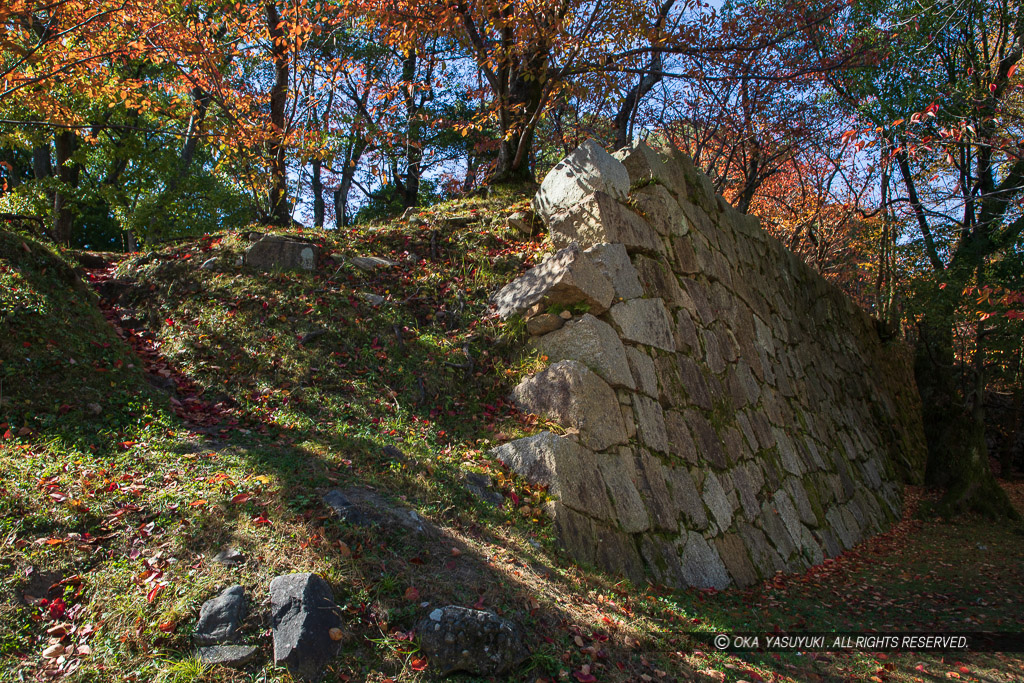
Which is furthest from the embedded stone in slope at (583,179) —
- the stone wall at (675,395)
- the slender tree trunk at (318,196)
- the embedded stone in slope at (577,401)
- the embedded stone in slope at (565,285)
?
the slender tree trunk at (318,196)

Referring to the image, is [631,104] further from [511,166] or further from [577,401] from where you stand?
[577,401]

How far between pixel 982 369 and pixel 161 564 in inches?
403

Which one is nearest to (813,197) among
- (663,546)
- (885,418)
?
(885,418)

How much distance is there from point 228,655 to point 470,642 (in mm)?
900

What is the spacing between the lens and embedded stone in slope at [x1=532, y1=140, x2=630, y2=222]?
5.79 metres

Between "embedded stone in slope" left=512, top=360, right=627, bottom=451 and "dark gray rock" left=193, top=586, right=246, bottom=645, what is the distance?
2.55 m

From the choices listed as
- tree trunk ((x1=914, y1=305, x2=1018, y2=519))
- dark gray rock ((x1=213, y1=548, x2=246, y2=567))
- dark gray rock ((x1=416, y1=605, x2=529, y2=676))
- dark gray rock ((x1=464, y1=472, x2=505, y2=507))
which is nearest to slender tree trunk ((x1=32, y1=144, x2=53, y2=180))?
dark gray rock ((x1=464, y1=472, x2=505, y2=507))

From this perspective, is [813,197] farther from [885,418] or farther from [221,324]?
[221,324]

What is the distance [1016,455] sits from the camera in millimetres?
13609

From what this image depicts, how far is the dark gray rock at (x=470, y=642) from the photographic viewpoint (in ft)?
7.85

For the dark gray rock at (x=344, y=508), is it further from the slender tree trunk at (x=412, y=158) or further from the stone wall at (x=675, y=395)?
the slender tree trunk at (x=412, y=158)

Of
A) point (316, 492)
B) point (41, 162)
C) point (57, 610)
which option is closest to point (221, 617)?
point (57, 610)

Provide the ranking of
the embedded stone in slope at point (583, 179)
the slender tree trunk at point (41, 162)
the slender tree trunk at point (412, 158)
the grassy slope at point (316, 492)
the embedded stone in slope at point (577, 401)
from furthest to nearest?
the slender tree trunk at point (412, 158) → the slender tree trunk at point (41, 162) → the embedded stone in slope at point (583, 179) → the embedded stone in slope at point (577, 401) → the grassy slope at point (316, 492)

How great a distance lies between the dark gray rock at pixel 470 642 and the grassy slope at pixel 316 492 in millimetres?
82
